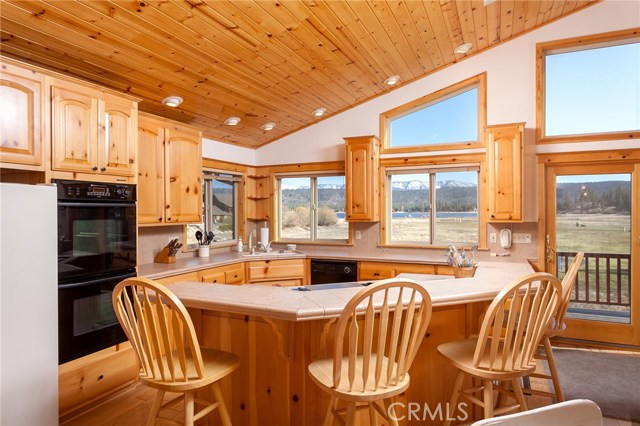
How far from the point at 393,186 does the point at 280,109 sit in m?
1.70

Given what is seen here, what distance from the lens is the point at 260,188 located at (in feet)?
17.7

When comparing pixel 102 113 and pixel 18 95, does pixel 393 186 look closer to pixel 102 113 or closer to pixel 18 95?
pixel 102 113

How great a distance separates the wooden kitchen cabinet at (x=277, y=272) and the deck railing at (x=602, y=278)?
2906 millimetres

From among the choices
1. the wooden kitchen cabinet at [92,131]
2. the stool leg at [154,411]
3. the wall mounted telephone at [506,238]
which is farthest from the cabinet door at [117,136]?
the wall mounted telephone at [506,238]

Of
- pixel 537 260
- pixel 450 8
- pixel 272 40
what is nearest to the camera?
pixel 272 40

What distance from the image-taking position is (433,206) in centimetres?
458

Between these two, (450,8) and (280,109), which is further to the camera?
(280,109)

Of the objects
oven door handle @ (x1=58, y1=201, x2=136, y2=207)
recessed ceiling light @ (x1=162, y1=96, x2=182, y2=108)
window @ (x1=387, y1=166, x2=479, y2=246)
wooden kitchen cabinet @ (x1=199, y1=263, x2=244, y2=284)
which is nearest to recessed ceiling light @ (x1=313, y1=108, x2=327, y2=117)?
window @ (x1=387, y1=166, x2=479, y2=246)

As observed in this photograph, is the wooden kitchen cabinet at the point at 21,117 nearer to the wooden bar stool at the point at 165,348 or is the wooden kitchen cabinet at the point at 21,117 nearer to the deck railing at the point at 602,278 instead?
the wooden bar stool at the point at 165,348

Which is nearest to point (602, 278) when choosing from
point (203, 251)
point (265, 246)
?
point (265, 246)

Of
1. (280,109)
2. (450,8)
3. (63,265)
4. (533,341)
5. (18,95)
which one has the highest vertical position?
(450,8)

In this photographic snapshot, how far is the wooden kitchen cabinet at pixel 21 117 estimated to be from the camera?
2148 millimetres

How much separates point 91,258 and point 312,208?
3.04m

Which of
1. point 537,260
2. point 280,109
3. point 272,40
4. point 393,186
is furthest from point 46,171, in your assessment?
point 537,260
